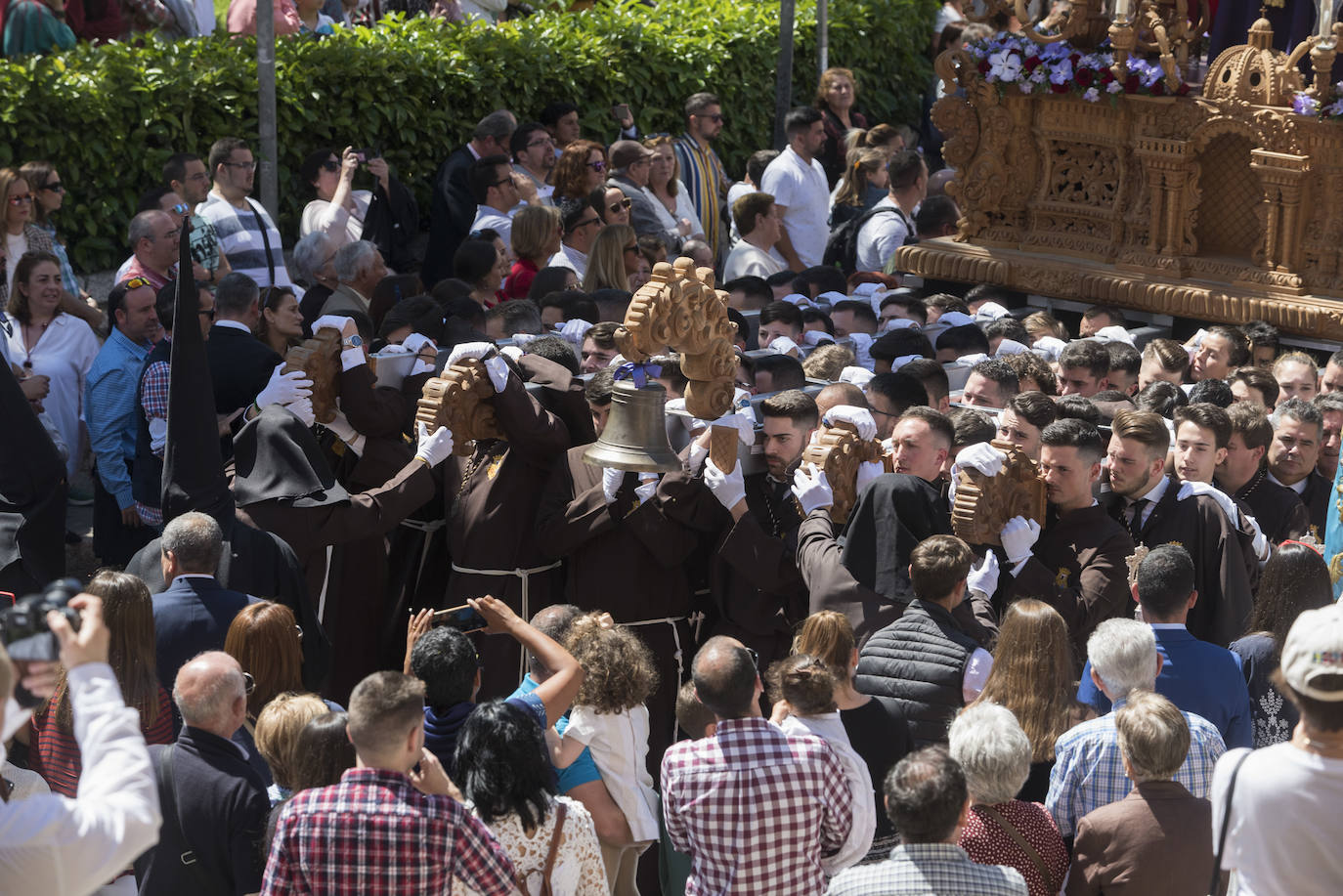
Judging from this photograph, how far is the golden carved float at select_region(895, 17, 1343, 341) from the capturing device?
9.70m

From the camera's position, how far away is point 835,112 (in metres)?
14.4

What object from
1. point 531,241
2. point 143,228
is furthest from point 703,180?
point 143,228

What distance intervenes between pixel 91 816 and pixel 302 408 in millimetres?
3492

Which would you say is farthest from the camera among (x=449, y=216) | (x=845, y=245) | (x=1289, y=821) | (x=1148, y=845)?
(x=845, y=245)

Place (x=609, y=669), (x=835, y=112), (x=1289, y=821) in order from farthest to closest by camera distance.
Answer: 1. (x=835, y=112)
2. (x=609, y=669)
3. (x=1289, y=821)

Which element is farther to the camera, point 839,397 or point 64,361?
point 64,361

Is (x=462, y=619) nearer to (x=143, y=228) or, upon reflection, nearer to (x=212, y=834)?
(x=212, y=834)

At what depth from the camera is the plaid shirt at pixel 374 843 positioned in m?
3.79

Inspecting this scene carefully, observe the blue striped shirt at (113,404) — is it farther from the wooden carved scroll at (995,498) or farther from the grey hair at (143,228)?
the wooden carved scroll at (995,498)

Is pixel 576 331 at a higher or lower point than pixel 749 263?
higher

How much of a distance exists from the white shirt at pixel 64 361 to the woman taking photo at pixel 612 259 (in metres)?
2.60

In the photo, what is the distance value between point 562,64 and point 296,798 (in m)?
10.3

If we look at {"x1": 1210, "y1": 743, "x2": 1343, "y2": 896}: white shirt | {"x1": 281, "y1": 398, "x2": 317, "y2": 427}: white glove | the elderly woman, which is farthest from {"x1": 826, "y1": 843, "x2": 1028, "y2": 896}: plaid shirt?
{"x1": 281, "y1": 398, "x2": 317, "y2": 427}: white glove

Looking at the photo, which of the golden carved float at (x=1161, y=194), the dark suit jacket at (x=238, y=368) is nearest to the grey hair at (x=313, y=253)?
the dark suit jacket at (x=238, y=368)
